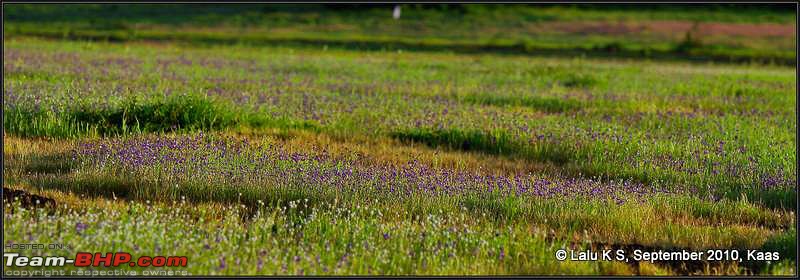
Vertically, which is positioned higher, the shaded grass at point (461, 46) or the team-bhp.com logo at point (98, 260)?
the shaded grass at point (461, 46)

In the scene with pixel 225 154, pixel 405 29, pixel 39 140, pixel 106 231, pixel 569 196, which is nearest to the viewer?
pixel 106 231

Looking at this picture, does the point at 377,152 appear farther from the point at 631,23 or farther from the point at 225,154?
the point at 631,23

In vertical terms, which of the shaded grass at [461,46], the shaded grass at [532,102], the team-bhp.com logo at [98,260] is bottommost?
the team-bhp.com logo at [98,260]

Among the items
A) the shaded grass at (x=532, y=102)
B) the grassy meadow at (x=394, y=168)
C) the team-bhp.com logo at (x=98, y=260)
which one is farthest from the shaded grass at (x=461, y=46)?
the team-bhp.com logo at (x=98, y=260)

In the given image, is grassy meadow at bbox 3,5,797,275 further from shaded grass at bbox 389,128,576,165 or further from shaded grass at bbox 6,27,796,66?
shaded grass at bbox 6,27,796,66

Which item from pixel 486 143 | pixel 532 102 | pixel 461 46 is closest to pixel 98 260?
pixel 486 143

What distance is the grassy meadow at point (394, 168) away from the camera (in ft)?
17.7

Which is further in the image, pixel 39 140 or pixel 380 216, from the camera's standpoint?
pixel 39 140

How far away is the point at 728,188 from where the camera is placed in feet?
25.2

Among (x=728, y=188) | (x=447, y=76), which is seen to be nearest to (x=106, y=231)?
(x=728, y=188)

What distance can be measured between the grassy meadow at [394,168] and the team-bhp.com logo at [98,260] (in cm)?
7

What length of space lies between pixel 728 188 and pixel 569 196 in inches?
69.4

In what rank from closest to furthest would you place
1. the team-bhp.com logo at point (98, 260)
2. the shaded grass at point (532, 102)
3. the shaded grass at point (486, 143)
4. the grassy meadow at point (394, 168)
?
the team-bhp.com logo at point (98, 260) → the grassy meadow at point (394, 168) → the shaded grass at point (486, 143) → the shaded grass at point (532, 102)

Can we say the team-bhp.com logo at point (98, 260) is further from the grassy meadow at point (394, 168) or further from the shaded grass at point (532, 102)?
the shaded grass at point (532, 102)
